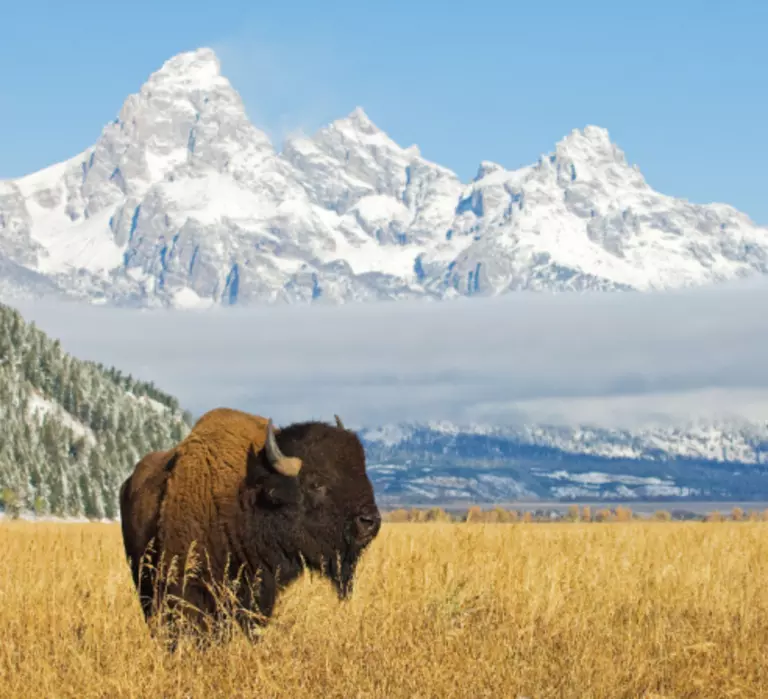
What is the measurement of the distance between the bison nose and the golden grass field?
0.63 meters

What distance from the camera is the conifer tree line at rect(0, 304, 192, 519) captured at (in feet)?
469

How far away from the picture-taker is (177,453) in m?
12.3

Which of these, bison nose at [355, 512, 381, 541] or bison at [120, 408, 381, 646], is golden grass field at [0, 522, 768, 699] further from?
bison nose at [355, 512, 381, 541]

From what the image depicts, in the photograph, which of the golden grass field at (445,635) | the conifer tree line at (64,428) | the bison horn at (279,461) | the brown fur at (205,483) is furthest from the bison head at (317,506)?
the conifer tree line at (64,428)

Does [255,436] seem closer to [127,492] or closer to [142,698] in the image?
[127,492]

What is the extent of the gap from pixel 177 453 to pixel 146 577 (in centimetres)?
123

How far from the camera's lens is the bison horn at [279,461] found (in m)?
11.5

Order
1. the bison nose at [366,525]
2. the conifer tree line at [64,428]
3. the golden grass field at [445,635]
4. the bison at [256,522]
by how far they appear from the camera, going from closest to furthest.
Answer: the golden grass field at [445,635] < the bison at [256,522] < the bison nose at [366,525] < the conifer tree line at [64,428]

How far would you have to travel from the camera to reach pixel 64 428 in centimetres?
16175

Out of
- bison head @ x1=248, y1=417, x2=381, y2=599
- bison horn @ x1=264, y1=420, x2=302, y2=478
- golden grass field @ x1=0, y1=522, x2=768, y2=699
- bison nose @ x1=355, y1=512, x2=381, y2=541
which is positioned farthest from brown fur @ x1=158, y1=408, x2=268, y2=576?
bison nose @ x1=355, y1=512, x2=381, y2=541

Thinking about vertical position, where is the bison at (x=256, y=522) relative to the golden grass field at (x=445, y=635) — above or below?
above

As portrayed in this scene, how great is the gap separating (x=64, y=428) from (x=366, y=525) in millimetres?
155839

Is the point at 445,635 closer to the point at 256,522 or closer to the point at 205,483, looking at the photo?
the point at 256,522

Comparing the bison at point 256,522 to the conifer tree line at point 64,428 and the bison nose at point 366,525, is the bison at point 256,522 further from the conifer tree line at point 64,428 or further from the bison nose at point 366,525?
the conifer tree line at point 64,428
